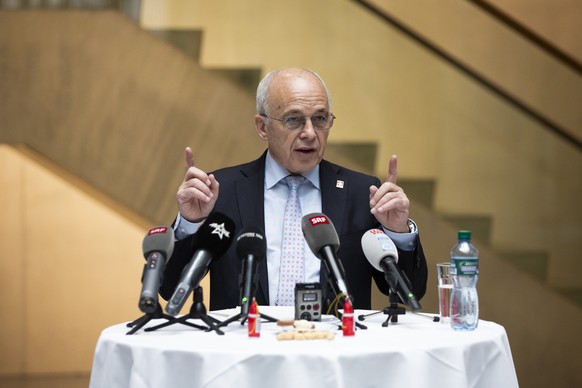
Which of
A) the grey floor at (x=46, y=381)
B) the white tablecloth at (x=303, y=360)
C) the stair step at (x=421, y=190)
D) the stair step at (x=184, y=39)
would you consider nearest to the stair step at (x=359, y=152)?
the stair step at (x=421, y=190)

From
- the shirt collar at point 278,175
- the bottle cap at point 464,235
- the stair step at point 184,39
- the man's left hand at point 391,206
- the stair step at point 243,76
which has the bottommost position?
the bottle cap at point 464,235

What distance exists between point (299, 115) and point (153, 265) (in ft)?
3.60

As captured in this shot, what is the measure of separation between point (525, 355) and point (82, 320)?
3343mm

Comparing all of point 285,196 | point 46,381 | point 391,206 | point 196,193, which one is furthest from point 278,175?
point 46,381

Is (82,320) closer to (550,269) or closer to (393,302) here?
(550,269)

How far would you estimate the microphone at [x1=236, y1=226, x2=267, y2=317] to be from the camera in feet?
7.67

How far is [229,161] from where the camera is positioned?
5062 millimetres

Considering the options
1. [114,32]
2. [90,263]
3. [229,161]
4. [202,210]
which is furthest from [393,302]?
[90,263]

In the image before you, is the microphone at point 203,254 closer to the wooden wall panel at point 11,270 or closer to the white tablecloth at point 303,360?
the white tablecloth at point 303,360

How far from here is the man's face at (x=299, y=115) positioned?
10.5 ft

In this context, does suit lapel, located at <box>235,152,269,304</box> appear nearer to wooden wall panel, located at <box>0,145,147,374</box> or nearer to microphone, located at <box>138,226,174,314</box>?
microphone, located at <box>138,226,174,314</box>

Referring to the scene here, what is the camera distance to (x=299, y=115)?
10.6 ft

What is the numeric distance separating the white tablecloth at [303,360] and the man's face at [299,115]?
0.98 metres

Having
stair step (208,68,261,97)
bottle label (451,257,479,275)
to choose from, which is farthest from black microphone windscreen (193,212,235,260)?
stair step (208,68,261,97)
